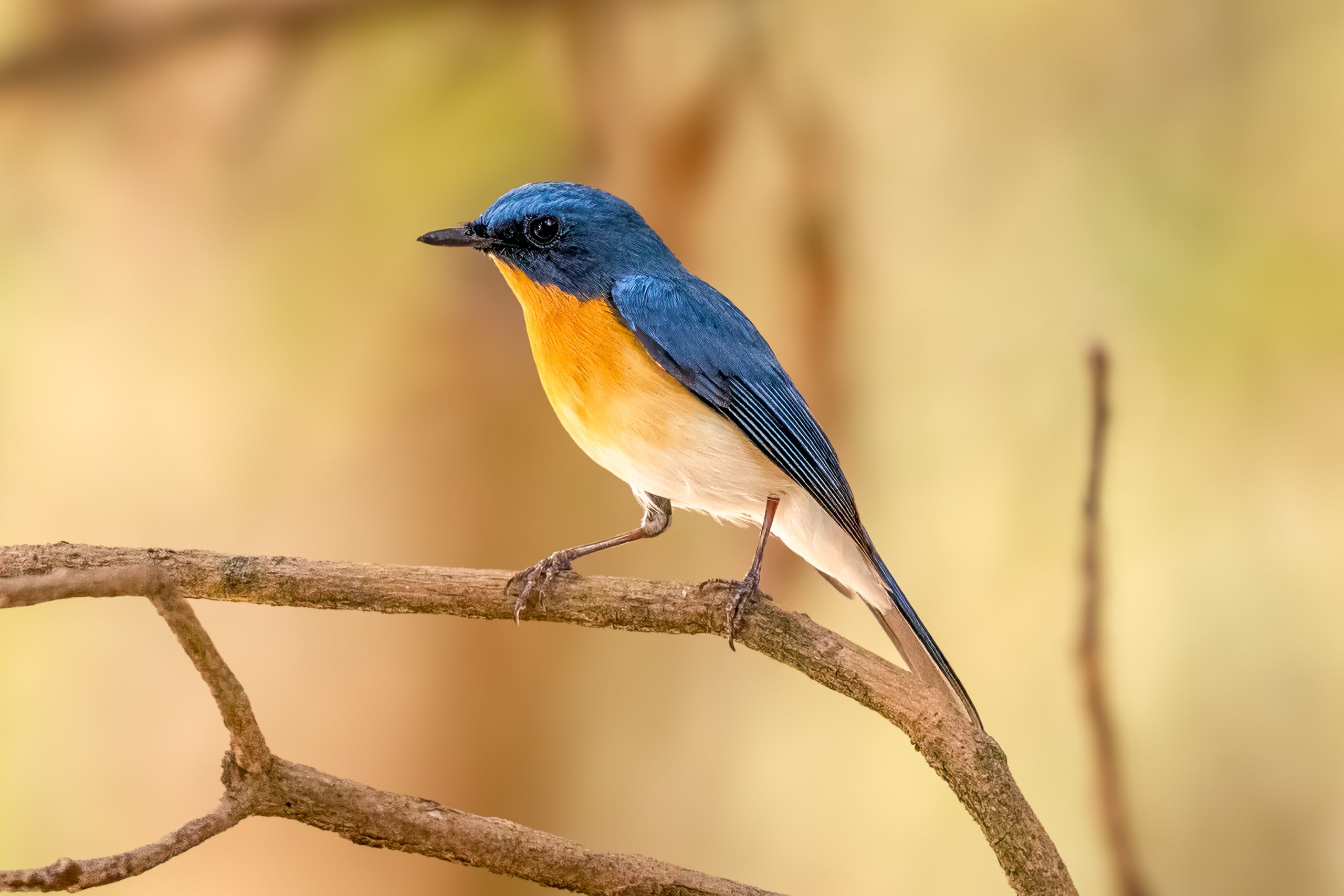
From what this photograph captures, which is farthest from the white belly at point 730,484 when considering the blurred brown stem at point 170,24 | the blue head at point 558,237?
the blurred brown stem at point 170,24

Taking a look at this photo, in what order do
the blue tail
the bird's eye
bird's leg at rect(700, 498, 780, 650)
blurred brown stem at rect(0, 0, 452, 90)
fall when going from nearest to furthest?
bird's leg at rect(700, 498, 780, 650), the blue tail, the bird's eye, blurred brown stem at rect(0, 0, 452, 90)

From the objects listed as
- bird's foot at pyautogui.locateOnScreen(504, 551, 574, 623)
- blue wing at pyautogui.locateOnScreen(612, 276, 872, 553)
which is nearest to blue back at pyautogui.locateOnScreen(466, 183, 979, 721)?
blue wing at pyautogui.locateOnScreen(612, 276, 872, 553)

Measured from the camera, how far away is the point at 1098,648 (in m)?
1.91

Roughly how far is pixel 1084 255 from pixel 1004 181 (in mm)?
213

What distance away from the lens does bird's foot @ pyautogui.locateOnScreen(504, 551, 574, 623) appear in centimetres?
133

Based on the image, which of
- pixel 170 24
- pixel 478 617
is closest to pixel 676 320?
pixel 478 617

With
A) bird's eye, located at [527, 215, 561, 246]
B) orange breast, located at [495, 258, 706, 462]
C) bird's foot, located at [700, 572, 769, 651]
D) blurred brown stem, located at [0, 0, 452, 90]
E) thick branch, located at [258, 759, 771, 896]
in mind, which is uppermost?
blurred brown stem, located at [0, 0, 452, 90]

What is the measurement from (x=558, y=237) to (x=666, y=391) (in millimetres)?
285

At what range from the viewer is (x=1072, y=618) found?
76.4 inches

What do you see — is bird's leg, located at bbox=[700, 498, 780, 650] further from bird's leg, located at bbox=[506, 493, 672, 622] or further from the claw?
bird's leg, located at bbox=[506, 493, 672, 622]

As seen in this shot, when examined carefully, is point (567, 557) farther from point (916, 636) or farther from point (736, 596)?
point (916, 636)

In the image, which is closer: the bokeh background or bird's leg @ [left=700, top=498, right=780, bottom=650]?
bird's leg @ [left=700, top=498, right=780, bottom=650]

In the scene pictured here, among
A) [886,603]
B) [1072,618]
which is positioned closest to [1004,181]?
[1072,618]

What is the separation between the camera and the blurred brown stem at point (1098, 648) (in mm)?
1888
